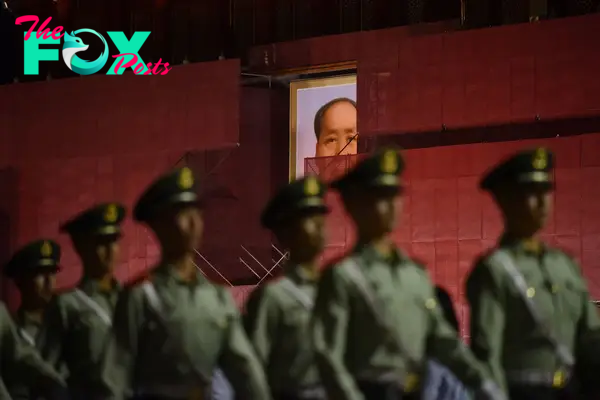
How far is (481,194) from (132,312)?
7.57m

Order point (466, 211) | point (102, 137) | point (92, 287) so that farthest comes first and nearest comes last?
1. point (102, 137)
2. point (466, 211)
3. point (92, 287)

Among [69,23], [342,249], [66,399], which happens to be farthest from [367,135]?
[66,399]

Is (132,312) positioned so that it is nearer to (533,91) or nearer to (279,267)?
(533,91)

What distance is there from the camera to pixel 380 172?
4.71 m

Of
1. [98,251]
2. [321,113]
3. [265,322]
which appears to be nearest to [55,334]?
[98,251]

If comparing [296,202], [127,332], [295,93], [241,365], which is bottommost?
[241,365]

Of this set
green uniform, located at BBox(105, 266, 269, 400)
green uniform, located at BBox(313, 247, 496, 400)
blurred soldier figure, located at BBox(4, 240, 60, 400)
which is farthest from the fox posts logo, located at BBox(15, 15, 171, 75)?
green uniform, located at BBox(313, 247, 496, 400)

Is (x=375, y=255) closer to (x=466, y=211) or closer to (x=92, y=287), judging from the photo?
(x=92, y=287)

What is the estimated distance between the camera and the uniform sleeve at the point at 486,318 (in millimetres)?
4570

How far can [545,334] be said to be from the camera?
4672 millimetres

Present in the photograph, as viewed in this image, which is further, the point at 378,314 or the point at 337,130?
the point at 337,130

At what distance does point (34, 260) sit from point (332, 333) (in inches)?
77.3

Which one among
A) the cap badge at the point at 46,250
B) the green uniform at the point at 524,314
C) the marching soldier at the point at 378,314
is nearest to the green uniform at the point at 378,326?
the marching soldier at the point at 378,314

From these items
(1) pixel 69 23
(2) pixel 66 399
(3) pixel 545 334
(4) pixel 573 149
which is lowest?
(2) pixel 66 399
